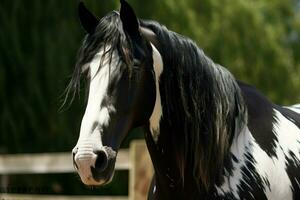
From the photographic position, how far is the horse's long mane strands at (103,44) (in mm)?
2871

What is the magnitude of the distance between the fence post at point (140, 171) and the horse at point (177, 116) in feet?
7.93

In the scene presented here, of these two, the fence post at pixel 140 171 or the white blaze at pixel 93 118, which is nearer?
the white blaze at pixel 93 118

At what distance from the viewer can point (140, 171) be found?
19.1ft

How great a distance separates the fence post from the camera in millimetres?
5742

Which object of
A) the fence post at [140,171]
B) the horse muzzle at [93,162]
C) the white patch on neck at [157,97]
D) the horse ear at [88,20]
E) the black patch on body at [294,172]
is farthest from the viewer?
the fence post at [140,171]

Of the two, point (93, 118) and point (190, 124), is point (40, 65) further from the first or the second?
point (93, 118)

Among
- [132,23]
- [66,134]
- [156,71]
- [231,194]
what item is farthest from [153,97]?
[66,134]

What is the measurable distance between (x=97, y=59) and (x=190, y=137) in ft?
1.84

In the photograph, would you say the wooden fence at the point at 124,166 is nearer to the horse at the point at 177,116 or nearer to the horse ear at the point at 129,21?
the horse at the point at 177,116

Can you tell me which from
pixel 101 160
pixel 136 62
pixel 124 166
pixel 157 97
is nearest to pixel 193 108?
pixel 157 97

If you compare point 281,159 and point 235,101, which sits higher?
point 235,101

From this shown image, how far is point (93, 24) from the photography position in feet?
10.3

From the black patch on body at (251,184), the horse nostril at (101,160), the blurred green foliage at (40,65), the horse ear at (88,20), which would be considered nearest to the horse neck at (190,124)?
Result: the black patch on body at (251,184)

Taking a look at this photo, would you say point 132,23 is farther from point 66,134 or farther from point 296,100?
point 296,100
